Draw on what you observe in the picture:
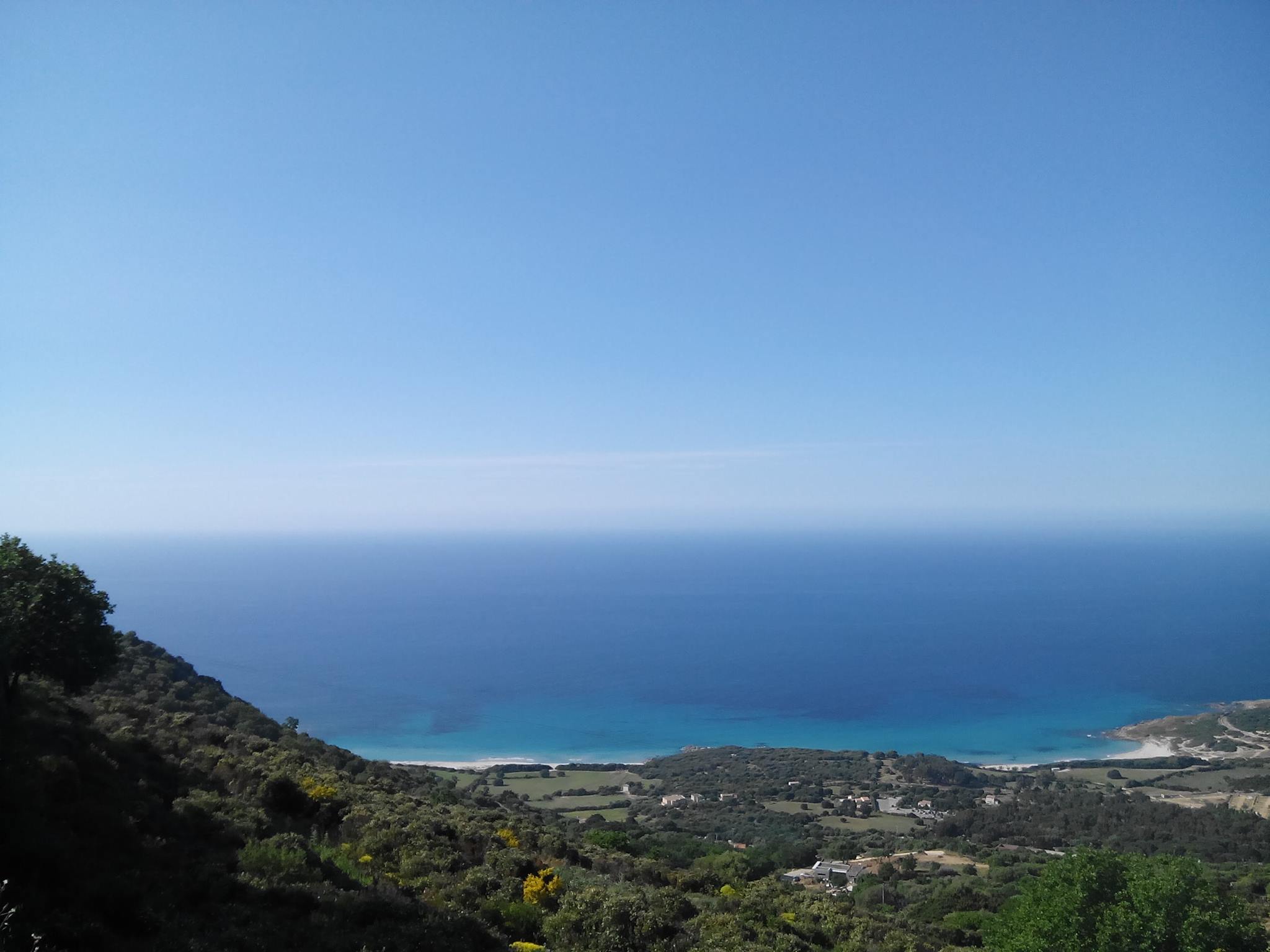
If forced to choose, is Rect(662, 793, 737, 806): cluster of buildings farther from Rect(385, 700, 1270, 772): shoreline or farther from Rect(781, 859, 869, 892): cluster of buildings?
Rect(781, 859, 869, 892): cluster of buildings

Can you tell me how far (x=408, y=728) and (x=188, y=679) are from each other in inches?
1611

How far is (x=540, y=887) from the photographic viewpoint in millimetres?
10055

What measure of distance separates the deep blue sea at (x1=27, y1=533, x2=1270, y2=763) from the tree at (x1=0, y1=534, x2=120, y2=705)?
4605 cm

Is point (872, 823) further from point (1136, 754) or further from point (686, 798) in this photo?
point (1136, 754)

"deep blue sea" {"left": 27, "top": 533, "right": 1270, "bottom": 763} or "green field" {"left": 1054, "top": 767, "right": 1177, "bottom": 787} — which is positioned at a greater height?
"green field" {"left": 1054, "top": 767, "right": 1177, "bottom": 787}

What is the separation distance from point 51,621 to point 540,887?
1054 cm

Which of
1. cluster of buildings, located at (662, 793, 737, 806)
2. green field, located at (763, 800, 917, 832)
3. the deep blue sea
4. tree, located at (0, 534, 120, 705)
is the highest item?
tree, located at (0, 534, 120, 705)

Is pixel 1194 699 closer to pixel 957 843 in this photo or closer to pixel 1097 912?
pixel 957 843

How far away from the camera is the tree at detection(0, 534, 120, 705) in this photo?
1188cm

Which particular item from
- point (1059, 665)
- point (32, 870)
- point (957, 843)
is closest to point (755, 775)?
point (957, 843)

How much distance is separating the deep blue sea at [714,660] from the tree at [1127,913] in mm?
48238

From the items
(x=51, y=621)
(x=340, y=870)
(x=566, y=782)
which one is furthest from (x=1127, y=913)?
(x=566, y=782)

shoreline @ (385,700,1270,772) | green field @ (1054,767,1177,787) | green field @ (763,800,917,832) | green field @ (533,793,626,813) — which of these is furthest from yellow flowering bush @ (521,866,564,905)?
green field @ (1054,767,1177,787)

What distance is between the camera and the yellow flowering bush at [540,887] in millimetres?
9828
